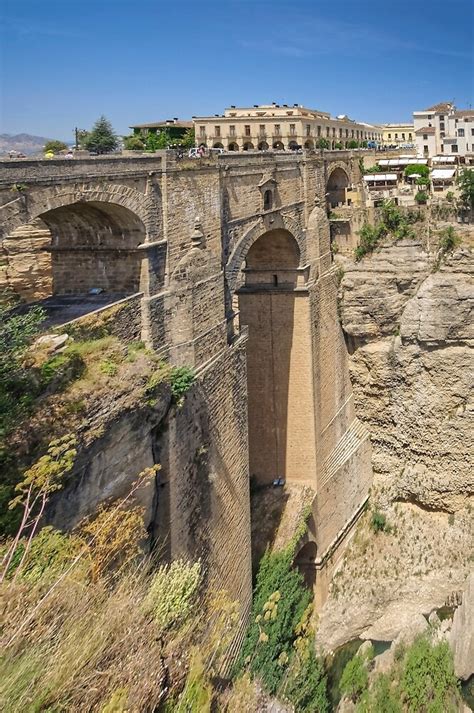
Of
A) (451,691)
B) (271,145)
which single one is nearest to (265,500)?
(451,691)

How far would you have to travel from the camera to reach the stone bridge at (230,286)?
31.1ft

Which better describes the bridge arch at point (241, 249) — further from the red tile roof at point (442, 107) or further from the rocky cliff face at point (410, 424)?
the red tile roof at point (442, 107)

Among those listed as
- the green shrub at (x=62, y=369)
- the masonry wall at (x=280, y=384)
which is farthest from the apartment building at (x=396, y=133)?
the green shrub at (x=62, y=369)

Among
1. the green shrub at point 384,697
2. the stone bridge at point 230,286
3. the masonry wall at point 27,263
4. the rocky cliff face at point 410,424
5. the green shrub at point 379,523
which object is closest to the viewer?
the stone bridge at point 230,286

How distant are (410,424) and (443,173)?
36.9ft

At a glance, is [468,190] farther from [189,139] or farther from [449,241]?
[189,139]

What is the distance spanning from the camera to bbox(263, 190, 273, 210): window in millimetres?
14242

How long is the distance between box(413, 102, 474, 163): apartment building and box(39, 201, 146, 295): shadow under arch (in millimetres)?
31473

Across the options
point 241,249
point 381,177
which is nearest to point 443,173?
point 381,177

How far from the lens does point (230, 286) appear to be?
1238 cm

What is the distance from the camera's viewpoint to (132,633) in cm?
506

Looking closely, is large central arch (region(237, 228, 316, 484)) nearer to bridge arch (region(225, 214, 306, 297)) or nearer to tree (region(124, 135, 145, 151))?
bridge arch (region(225, 214, 306, 297))

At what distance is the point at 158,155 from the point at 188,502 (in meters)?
5.43

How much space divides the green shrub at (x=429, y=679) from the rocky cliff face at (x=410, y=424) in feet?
8.52
